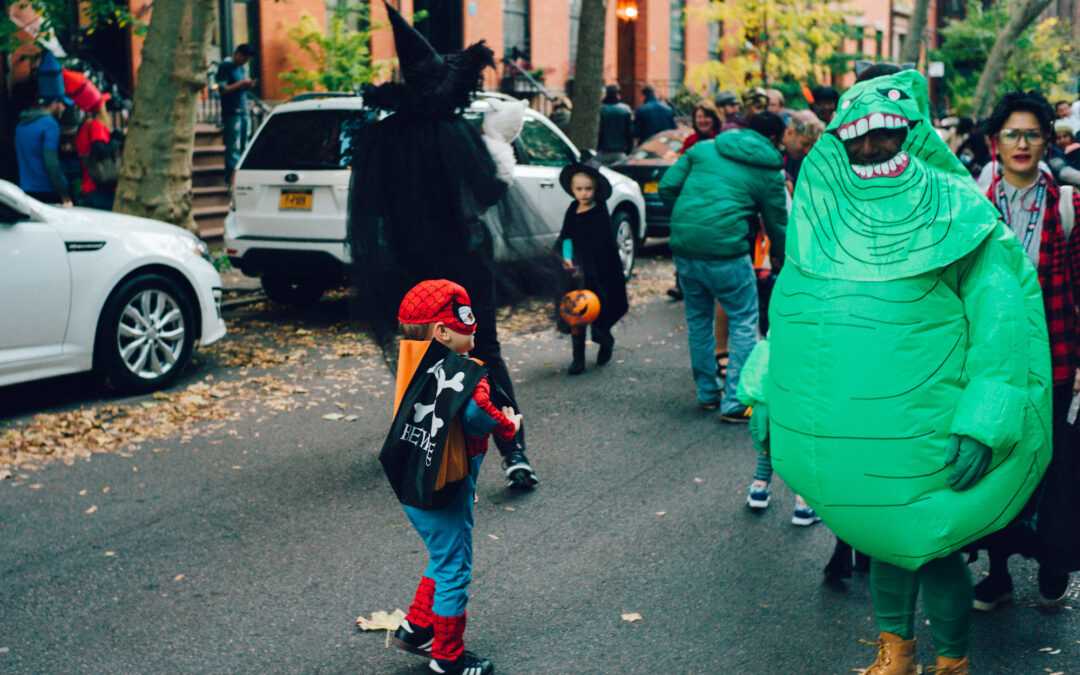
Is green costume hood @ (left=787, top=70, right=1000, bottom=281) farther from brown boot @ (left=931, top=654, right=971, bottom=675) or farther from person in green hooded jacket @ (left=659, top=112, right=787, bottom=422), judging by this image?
person in green hooded jacket @ (left=659, top=112, right=787, bottom=422)

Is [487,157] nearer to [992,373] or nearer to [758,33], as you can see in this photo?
[992,373]

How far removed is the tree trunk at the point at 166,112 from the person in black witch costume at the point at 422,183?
220 inches

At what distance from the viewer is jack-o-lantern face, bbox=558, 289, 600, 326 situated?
256 inches

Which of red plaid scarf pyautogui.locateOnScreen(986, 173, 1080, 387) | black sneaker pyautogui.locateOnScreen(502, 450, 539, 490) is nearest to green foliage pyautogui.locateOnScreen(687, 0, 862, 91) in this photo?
black sneaker pyautogui.locateOnScreen(502, 450, 539, 490)

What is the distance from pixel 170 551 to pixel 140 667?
1103mm

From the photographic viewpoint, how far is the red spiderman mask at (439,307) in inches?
136

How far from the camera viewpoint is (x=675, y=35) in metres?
29.5

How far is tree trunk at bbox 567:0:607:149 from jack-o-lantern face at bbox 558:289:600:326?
855cm

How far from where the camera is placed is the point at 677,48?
97.5ft

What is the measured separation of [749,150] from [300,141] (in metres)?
4.91

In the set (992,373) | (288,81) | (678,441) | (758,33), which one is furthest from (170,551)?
(758,33)

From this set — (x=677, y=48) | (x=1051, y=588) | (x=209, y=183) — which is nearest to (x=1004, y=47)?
(x=677, y=48)

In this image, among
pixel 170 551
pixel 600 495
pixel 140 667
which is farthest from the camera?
pixel 600 495

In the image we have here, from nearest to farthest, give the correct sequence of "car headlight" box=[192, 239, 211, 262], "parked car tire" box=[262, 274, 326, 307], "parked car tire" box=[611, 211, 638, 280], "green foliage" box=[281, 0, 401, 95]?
1. "car headlight" box=[192, 239, 211, 262]
2. "parked car tire" box=[262, 274, 326, 307]
3. "parked car tire" box=[611, 211, 638, 280]
4. "green foliage" box=[281, 0, 401, 95]
